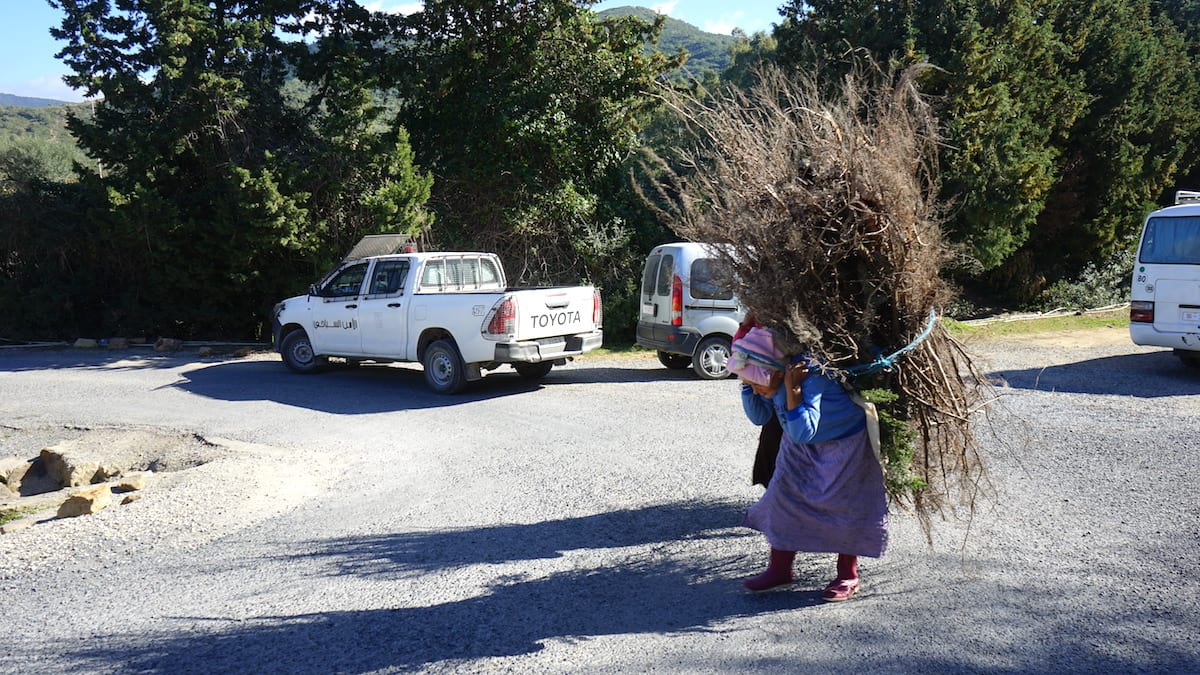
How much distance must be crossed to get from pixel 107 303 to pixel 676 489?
1545 cm

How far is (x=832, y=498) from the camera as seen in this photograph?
4438mm

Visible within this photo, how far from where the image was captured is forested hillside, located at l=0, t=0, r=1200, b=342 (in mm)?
15836

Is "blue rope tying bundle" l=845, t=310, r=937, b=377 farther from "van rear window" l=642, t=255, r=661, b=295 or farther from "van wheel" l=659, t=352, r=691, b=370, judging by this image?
"van wheel" l=659, t=352, r=691, b=370

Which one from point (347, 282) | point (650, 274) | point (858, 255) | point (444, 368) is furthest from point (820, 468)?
point (347, 282)

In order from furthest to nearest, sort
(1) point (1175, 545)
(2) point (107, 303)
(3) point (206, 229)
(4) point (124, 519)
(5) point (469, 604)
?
(2) point (107, 303), (3) point (206, 229), (4) point (124, 519), (1) point (1175, 545), (5) point (469, 604)

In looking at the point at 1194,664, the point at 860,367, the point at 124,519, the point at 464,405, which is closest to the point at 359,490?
the point at 124,519

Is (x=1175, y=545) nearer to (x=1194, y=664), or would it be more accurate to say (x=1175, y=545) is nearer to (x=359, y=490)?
(x=1194, y=664)

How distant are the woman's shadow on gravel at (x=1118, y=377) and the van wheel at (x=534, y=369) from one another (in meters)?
→ 5.91

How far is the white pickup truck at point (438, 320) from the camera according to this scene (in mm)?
10922

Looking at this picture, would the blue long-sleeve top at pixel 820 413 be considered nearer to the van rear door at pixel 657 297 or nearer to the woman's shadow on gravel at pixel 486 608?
the woman's shadow on gravel at pixel 486 608

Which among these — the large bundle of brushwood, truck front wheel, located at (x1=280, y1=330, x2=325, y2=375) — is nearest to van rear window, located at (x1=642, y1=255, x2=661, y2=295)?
truck front wheel, located at (x1=280, y1=330, x2=325, y2=375)

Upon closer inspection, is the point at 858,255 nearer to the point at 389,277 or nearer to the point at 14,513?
the point at 14,513

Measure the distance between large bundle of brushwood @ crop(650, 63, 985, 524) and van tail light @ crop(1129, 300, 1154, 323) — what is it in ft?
27.0

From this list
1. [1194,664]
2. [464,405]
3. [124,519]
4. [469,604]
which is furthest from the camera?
[464,405]
